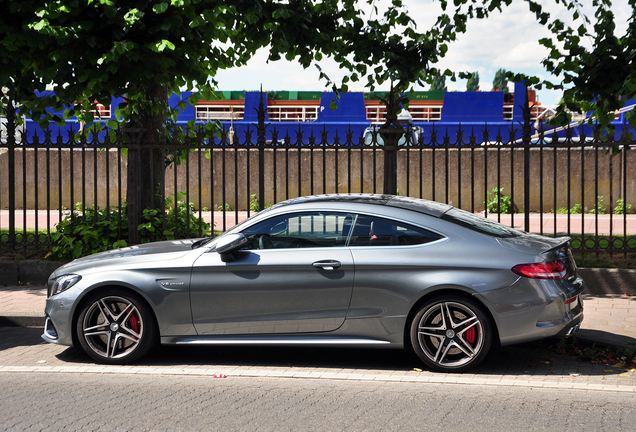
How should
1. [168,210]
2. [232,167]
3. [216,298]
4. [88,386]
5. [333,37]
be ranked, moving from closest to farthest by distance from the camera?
[88,386] → [216,298] → [333,37] → [168,210] → [232,167]

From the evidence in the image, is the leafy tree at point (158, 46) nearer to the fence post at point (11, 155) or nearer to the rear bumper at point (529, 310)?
the fence post at point (11, 155)

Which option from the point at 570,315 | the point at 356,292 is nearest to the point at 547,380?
the point at 570,315

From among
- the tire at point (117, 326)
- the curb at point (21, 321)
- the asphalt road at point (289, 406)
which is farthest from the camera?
the curb at point (21, 321)

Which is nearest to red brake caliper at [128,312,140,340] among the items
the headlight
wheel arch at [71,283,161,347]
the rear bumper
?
wheel arch at [71,283,161,347]

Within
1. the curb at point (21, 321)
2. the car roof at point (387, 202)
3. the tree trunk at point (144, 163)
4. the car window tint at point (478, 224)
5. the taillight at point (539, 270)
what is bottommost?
the curb at point (21, 321)

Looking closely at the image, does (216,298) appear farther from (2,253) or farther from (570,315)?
(2,253)

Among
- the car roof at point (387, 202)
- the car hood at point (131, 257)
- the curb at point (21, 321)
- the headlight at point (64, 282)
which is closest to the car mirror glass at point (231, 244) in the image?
the car hood at point (131, 257)

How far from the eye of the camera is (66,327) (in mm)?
5402

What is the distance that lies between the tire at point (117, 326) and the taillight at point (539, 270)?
2.92m

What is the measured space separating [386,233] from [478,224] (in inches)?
32.6

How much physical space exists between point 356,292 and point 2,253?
22.3ft

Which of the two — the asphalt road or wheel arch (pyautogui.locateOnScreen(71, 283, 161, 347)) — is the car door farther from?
the asphalt road

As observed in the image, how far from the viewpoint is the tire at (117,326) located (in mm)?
5312

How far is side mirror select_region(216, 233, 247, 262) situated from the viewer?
5.17 meters
